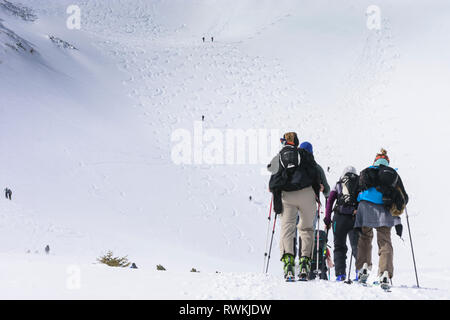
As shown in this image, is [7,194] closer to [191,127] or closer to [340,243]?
[191,127]

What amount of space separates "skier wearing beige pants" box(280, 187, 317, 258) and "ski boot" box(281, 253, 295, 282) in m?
0.06

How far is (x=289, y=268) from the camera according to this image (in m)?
5.37

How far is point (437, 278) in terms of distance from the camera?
12297 millimetres

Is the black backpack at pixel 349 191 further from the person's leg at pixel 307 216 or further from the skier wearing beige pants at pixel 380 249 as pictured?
the person's leg at pixel 307 216

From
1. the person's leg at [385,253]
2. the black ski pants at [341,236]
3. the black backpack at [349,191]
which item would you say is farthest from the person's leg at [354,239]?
the person's leg at [385,253]

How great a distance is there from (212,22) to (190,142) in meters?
39.1

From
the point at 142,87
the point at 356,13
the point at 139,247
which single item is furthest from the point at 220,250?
the point at 356,13

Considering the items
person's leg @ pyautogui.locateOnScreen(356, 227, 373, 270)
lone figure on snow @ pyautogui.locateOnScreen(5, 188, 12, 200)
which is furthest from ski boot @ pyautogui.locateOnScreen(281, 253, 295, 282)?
lone figure on snow @ pyautogui.locateOnScreen(5, 188, 12, 200)

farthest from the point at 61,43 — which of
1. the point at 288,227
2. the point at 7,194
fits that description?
the point at 288,227

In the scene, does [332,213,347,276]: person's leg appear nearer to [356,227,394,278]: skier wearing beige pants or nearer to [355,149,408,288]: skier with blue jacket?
[356,227,394,278]: skier wearing beige pants

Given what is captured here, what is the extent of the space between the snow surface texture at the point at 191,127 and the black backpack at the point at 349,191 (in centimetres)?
131

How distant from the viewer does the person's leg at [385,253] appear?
5.51 m

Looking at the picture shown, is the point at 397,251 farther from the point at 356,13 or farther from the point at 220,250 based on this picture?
the point at 356,13

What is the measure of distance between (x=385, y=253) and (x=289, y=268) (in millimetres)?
1282
